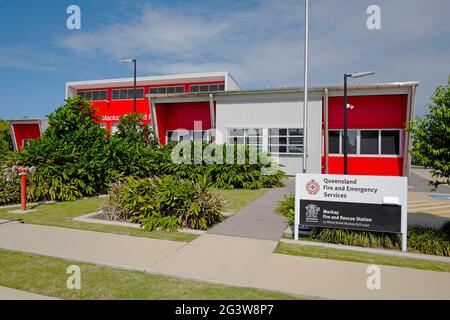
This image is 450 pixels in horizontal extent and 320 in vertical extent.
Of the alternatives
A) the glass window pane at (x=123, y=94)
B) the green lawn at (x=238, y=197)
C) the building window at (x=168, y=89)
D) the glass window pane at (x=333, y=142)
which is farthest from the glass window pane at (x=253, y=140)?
the glass window pane at (x=123, y=94)

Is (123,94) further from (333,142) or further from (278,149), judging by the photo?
(333,142)

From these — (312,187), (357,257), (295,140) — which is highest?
(295,140)

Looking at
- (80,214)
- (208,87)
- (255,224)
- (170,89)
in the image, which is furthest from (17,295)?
(170,89)

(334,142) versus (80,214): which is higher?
(334,142)

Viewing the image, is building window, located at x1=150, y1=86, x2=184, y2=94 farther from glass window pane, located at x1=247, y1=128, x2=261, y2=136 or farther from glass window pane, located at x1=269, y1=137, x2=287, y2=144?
glass window pane, located at x1=269, y1=137, x2=287, y2=144

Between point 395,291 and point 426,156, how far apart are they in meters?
3.09

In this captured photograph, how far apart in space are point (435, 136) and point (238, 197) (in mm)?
6531

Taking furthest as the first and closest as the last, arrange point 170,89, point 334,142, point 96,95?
point 96,95 < point 170,89 < point 334,142

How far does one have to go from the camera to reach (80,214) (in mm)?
8000

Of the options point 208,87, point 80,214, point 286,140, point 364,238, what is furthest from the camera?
point 208,87
